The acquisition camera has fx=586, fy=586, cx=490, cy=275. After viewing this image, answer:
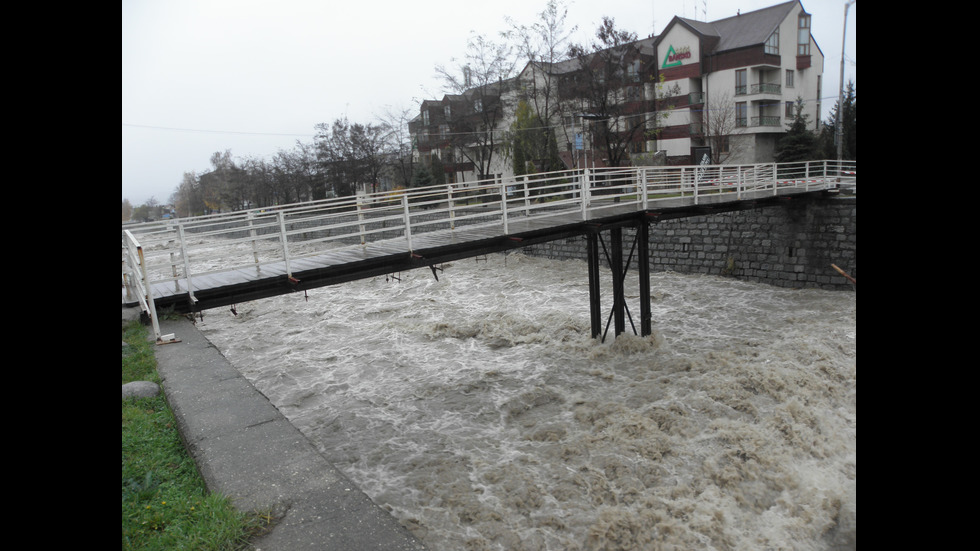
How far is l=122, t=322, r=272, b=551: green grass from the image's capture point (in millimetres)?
3822

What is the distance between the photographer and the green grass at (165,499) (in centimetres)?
382

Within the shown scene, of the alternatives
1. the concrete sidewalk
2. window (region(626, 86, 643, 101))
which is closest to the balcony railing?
window (region(626, 86, 643, 101))

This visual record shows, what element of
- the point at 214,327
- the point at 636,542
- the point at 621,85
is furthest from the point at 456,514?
the point at 621,85

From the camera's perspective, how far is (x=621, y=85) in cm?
2853

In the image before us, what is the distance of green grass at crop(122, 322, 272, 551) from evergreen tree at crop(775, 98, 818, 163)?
2988 centimetres

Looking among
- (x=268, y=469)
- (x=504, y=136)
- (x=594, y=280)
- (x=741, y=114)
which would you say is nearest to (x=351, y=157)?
(x=504, y=136)

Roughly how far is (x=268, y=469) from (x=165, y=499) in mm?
742

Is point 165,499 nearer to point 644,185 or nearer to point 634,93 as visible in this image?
point 644,185

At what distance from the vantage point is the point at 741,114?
106ft

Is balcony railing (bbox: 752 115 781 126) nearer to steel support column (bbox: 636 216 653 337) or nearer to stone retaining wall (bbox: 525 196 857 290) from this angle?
stone retaining wall (bbox: 525 196 857 290)

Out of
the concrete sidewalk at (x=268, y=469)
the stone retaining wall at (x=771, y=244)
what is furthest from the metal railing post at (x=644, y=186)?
the concrete sidewalk at (x=268, y=469)
